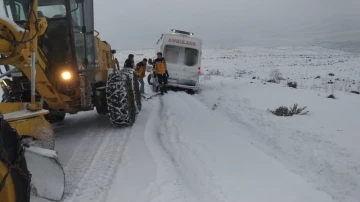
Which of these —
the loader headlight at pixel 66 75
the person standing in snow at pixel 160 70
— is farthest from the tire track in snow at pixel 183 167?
the person standing in snow at pixel 160 70

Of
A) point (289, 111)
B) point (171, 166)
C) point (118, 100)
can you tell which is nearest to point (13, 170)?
point (171, 166)

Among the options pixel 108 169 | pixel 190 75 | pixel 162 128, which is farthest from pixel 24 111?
pixel 190 75

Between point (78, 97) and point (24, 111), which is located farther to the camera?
point (78, 97)

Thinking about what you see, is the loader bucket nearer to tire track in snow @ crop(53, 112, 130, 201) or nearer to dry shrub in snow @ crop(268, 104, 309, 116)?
Result: tire track in snow @ crop(53, 112, 130, 201)

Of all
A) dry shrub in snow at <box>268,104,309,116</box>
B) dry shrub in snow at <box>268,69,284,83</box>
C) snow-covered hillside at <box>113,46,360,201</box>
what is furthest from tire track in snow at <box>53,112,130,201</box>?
dry shrub in snow at <box>268,69,284,83</box>

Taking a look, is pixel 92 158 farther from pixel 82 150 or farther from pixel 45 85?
pixel 45 85

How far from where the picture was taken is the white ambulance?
15594 millimetres

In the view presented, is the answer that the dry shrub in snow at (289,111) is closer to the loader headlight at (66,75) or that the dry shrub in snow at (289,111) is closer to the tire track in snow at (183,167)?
the tire track in snow at (183,167)

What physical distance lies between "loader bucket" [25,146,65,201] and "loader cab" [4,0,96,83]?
2.81 m

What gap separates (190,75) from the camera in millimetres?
15523

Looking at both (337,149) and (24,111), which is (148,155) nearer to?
(24,111)

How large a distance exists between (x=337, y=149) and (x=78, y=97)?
4763 millimetres

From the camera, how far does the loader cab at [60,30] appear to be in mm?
5785

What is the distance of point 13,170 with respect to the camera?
2551 millimetres
